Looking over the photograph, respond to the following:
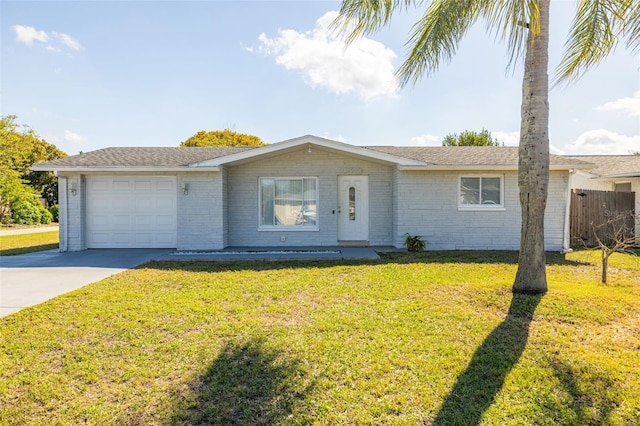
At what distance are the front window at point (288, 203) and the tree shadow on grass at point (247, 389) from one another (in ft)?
27.8

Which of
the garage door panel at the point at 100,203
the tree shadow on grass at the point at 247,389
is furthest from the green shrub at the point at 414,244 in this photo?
the garage door panel at the point at 100,203

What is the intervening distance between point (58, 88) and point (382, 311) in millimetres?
14831

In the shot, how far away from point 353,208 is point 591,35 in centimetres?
786

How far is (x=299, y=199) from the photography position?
490 inches

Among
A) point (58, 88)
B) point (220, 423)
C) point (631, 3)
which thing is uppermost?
point (58, 88)

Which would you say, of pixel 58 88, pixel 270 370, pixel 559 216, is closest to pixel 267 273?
pixel 270 370

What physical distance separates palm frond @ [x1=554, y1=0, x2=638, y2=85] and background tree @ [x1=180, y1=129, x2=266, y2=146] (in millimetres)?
33395

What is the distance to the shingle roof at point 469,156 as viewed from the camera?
11320mm

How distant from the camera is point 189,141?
127ft

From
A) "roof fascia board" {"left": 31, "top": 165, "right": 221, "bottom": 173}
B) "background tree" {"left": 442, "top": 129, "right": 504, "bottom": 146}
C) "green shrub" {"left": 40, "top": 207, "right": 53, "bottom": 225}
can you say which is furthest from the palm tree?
"background tree" {"left": 442, "top": 129, "right": 504, "bottom": 146}

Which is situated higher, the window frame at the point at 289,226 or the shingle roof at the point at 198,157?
the shingle roof at the point at 198,157

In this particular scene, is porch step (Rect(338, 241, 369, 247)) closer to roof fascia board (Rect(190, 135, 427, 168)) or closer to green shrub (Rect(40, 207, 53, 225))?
roof fascia board (Rect(190, 135, 427, 168))

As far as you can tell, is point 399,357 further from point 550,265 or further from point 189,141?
point 189,141

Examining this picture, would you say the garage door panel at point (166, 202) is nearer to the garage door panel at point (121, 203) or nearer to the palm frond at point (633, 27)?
the garage door panel at point (121, 203)
